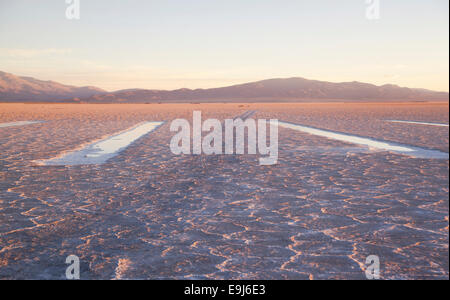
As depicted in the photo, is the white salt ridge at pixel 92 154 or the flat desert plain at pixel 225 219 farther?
the white salt ridge at pixel 92 154

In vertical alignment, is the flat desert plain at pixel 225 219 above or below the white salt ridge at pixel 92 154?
below

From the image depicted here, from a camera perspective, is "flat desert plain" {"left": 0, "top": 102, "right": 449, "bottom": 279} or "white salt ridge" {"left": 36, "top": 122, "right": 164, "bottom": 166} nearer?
"flat desert plain" {"left": 0, "top": 102, "right": 449, "bottom": 279}

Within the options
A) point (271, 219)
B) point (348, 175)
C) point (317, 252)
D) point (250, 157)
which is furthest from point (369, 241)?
point (250, 157)

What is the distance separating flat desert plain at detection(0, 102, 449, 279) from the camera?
115 inches

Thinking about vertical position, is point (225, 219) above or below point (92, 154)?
below

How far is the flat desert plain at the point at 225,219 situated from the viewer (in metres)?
2.93

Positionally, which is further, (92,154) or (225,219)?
(92,154)

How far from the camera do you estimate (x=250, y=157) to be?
8.40 m

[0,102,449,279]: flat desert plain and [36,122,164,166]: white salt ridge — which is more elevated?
[36,122,164,166]: white salt ridge

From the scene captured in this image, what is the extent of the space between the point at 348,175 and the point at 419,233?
9.12 feet

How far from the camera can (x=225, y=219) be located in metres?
4.09

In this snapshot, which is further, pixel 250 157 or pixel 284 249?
pixel 250 157
